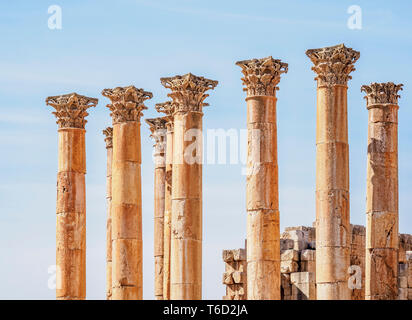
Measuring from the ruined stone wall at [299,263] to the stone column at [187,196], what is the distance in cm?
980

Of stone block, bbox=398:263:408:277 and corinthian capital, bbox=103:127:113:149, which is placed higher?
corinthian capital, bbox=103:127:113:149

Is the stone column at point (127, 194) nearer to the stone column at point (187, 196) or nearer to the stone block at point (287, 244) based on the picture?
the stone column at point (187, 196)

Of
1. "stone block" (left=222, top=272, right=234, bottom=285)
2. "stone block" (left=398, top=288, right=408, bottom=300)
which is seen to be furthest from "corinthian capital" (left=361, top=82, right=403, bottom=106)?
"stone block" (left=222, top=272, right=234, bottom=285)

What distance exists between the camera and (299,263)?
69.7 metres

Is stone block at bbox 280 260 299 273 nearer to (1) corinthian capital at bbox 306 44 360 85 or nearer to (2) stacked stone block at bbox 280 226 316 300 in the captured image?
(2) stacked stone block at bbox 280 226 316 300

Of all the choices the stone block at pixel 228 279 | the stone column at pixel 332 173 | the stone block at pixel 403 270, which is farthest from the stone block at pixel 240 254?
the stone column at pixel 332 173

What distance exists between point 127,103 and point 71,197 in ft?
17.1

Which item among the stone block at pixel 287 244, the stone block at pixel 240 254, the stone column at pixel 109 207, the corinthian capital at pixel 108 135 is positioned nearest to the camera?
the stone block at pixel 287 244

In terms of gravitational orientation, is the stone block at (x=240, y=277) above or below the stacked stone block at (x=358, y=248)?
below

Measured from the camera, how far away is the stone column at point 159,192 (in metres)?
71.7

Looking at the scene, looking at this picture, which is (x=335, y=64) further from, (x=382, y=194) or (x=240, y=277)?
(x=240, y=277)

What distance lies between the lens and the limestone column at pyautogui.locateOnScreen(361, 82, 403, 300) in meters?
60.1
